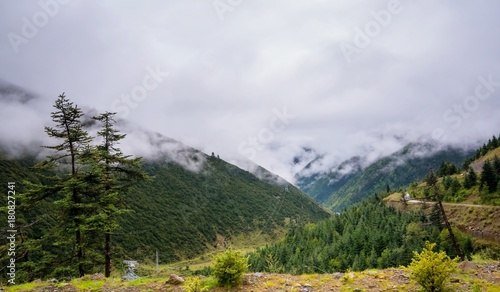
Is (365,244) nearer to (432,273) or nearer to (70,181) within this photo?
(432,273)

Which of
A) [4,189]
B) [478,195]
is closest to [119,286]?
[478,195]

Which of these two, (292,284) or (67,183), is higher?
(67,183)

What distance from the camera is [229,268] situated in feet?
45.5

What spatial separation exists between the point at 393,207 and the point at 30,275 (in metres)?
111

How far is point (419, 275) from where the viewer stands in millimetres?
12047

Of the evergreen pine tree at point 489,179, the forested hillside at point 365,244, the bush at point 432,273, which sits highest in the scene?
the evergreen pine tree at point 489,179

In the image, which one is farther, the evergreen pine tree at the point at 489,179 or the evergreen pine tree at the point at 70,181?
the evergreen pine tree at the point at 489,179

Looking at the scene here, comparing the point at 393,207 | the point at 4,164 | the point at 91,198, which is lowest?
the point at 393,207

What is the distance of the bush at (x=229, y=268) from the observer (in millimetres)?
13820

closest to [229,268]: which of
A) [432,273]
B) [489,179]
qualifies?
[432,273]

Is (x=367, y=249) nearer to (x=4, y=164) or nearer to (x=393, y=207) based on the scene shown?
(x=393, y=207)

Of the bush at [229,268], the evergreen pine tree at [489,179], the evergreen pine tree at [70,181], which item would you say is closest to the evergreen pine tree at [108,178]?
the evergreen pine tree at [70,181]

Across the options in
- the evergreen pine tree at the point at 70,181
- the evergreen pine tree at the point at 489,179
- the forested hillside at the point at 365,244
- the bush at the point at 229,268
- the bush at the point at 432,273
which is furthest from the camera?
the evergreen pine tree at the point at 489,179

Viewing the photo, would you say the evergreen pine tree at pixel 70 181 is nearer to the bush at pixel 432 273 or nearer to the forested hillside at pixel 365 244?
the bush at pixel 432 273
